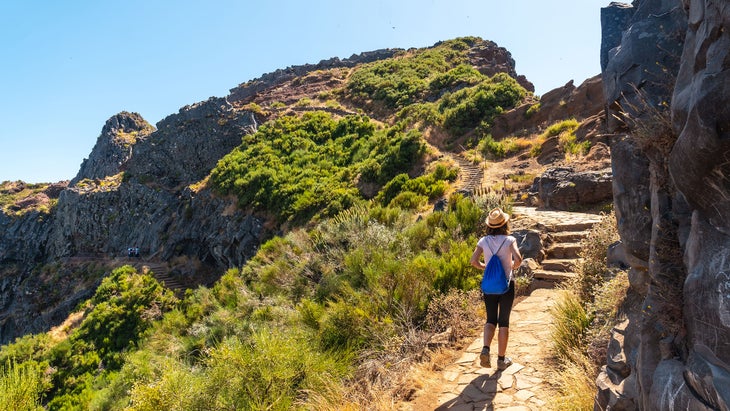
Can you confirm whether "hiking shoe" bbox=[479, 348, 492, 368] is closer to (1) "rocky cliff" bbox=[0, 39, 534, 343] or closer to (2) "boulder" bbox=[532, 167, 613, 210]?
(2) "boulder" bbox=[532, 167, 613, 210]

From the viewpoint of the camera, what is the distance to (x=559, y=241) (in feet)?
27.2

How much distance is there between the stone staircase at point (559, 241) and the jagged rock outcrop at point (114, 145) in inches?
1944

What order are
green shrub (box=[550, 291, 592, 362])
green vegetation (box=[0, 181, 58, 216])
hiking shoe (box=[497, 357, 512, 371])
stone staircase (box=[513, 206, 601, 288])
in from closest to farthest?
green shrub (box=[550, 291, 592, 362]) < hiking shoe (box=[497, 357, 512, 371]) < stone staircase (box=[513, 206, 601, 288]) < green vegetation (box=[0, 181, 58, 216])

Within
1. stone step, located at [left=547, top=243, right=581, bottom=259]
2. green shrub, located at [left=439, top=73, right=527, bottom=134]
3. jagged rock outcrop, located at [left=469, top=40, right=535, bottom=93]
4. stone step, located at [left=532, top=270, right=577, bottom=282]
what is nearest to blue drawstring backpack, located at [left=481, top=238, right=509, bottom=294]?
stone step, located at [left=532, top=270, right=577, bottom=282]

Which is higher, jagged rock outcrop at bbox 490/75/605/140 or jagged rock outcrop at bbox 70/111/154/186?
jagged rock outcrop at bbox 70/111/154/186

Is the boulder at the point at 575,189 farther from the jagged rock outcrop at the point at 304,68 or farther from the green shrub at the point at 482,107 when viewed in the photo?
the jagged rock outcrop at the point at 304,68

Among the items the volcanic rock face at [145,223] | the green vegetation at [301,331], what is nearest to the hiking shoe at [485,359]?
the green vegetation at [301,331]

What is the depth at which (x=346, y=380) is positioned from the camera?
4.67 metres

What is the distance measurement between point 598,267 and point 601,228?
88 centimetres

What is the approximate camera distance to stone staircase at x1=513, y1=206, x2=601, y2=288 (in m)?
6.88

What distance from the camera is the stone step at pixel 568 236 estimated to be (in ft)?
26.9

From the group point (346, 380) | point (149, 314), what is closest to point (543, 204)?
point (346, 380)

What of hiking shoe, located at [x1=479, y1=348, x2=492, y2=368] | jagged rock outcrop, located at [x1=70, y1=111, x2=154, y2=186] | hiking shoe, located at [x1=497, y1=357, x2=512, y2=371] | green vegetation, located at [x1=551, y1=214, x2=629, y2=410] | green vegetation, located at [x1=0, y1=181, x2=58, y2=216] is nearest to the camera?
green vegetation, located at [x1=551, y1=214, x2=629, y2=410]

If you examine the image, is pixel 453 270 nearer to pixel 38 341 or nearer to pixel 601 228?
pixel 601 228
